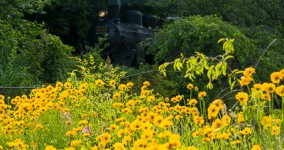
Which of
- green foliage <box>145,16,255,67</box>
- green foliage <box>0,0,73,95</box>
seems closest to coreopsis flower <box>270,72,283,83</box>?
green foliage <box>0,0,73,95</box>

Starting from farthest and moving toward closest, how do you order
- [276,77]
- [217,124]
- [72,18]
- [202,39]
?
[72,18] → [202,39] → [217,124] → [276,77]

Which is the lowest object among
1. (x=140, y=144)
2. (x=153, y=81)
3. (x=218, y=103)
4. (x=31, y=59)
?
(x=153, y=81)

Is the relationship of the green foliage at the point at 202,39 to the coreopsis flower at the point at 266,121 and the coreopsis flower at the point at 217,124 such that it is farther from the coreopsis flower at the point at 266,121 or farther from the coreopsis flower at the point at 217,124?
the coreopsis flower at the point at 266,121

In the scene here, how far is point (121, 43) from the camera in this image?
73.2 feet

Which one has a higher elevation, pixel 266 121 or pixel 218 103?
pixel 218 103

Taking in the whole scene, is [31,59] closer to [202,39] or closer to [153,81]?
[153,81]

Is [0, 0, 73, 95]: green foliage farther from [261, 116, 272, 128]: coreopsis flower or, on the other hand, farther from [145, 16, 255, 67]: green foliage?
[261, 116, 272, 128]: coreopsis flower

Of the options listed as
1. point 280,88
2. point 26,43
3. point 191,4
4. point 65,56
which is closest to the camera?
point 280,88

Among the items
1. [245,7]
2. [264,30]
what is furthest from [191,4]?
[264,30]

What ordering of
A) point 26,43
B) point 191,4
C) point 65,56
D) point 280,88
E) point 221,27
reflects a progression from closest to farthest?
point 280,88
point 65,56
point 26,43
point 221,27
point 191,4

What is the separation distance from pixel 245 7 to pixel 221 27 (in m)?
3.98

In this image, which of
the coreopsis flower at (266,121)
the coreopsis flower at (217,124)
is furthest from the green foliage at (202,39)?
the coreopsis flower at (266,121)

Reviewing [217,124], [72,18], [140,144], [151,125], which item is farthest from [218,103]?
[72,18]

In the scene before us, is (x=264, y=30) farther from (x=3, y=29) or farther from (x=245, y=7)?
(x=3, y=29)
